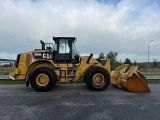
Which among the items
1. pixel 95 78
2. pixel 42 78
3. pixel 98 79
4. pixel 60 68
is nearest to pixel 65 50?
pixel 60 68

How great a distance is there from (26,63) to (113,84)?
4.93 m

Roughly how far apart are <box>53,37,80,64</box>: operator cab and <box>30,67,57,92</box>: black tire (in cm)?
116

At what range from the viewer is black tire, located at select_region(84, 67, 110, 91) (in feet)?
44.9

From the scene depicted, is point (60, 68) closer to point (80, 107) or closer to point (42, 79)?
point (42, 79)

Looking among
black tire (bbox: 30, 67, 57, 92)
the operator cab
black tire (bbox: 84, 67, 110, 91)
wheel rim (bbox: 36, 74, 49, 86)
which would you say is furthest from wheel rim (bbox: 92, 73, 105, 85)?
wheel rim (bbox: 36, 74, 49, 86)

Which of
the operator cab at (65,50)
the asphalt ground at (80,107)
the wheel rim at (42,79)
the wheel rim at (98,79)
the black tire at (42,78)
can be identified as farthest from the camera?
the operator cab at (65,50)

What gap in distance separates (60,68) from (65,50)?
3.50ft

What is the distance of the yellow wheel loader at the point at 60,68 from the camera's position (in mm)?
13562

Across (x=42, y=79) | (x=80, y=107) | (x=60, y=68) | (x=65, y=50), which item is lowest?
(x=80, y=107)

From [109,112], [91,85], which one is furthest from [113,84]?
[109,112]

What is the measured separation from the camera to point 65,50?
1452 cm

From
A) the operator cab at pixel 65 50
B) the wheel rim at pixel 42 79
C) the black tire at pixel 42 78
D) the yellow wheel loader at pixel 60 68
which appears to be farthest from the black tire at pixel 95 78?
the wheel rim at pixel 42 79

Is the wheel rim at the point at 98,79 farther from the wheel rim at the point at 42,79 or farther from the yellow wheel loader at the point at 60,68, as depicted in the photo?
the wheel rim at the point at 42,79

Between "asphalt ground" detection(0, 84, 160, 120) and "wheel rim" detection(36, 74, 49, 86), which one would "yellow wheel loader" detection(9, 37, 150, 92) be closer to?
"wheel rim" detection(36, 74, 49, 86)
